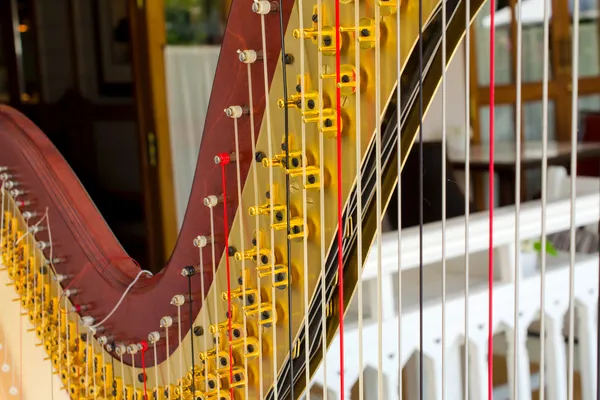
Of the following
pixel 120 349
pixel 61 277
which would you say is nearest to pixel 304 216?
pixel 120 349

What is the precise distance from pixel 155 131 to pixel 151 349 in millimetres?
1928

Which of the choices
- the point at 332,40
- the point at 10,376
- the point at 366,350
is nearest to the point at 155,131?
the point at 10,376

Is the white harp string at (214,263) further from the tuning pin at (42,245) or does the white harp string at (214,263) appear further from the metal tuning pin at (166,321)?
the tuning pin at (42,245)

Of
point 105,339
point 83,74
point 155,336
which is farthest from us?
point 83,74

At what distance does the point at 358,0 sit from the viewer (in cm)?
50

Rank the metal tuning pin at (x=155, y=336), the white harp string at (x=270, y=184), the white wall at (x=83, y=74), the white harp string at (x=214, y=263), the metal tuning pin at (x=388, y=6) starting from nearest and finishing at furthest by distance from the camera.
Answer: the metal tuning pin at (x=388, y=6)
the white harp string at (x=270, y=184)
the white harp string at (x=214, y=263)
the metal tuning pin at (x=155, y=336)
the white wall at (x=83, y=74)

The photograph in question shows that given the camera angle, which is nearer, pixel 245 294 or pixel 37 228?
pixel 245 294

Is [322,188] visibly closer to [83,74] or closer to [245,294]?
[245,294]

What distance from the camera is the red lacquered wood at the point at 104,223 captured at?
631 mm

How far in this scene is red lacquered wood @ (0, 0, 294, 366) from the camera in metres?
0.63

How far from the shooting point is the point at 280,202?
625mm

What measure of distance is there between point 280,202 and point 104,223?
451 millimetres

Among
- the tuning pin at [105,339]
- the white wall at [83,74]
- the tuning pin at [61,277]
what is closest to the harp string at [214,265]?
the tuning pin at [105,339]

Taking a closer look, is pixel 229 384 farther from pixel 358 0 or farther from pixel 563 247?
pixel 563 247
